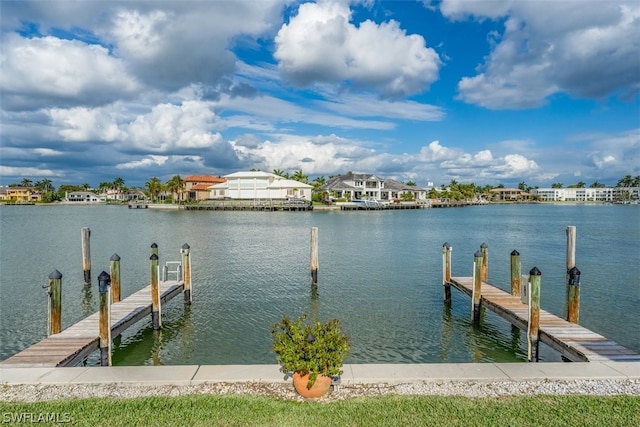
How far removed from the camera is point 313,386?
6.91m

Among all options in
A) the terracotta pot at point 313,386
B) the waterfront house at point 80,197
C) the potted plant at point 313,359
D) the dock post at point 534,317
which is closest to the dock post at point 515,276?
the dock post at point 534,317

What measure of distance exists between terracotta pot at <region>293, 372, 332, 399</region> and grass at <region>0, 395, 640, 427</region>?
183 millimetres

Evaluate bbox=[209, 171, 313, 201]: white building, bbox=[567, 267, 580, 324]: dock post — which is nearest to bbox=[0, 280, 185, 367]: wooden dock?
bbox=[567, 267, 580, 324]: dock post

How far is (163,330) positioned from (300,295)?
22.3 ft

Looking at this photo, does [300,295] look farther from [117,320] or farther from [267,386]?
[267,386]

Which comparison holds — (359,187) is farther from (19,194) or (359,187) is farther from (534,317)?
(19,194)

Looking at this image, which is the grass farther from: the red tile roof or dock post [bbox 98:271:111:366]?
the red tile roof

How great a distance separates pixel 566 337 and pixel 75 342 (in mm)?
12332

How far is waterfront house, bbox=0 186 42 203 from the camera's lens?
602 feet

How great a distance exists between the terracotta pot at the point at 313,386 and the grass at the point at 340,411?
0.18 m

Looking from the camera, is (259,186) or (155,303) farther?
(259,186)

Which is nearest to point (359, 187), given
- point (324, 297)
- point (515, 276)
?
point (324, 297)

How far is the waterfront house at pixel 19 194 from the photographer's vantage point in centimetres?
18362

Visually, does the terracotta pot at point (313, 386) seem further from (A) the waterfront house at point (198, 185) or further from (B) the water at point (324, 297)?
(A) the waterfront house at point (198, 185)
